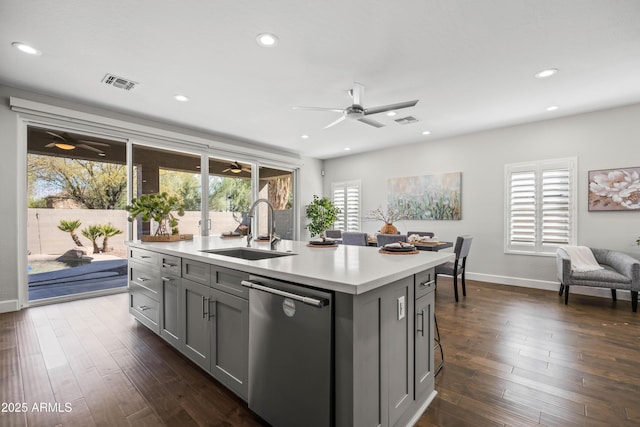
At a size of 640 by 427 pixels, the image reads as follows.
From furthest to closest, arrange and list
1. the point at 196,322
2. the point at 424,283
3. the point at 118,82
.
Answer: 1. the point at 118,82
2. the point at 196,322
3. the point at 424,283

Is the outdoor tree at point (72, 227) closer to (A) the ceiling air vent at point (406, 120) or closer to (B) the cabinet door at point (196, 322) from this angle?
(B) the cabinet door at point (196, 322)

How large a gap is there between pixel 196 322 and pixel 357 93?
9.62 ft

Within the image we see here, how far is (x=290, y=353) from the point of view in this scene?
1.43 meters

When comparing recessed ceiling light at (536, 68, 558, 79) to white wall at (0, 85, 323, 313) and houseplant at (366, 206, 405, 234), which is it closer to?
houseplant at (366, 206, 405, 234)

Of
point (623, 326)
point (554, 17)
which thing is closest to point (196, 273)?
point (554, 17)

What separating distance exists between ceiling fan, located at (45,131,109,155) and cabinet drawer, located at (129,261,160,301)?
2.34 metres

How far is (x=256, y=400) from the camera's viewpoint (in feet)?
5.35

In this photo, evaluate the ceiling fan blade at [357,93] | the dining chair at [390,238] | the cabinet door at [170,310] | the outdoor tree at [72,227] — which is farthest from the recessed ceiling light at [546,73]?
the outdoor tree at [72,227]

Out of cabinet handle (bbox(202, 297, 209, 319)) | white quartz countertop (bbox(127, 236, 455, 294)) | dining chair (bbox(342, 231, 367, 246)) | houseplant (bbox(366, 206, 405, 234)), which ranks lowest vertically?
cabinet handle (bbox(202, 297, 209, 319))

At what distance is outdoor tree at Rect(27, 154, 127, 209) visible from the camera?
3.93m

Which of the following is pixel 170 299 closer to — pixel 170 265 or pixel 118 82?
pixel 170 265

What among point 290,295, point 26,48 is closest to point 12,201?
point 26,48

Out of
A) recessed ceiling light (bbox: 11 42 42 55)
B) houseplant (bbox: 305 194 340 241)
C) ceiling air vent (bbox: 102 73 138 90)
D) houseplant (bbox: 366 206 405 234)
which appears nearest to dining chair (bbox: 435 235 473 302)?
houseplant (bbox: 366 206 405 234)

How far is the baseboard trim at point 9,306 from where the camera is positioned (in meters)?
3.55
